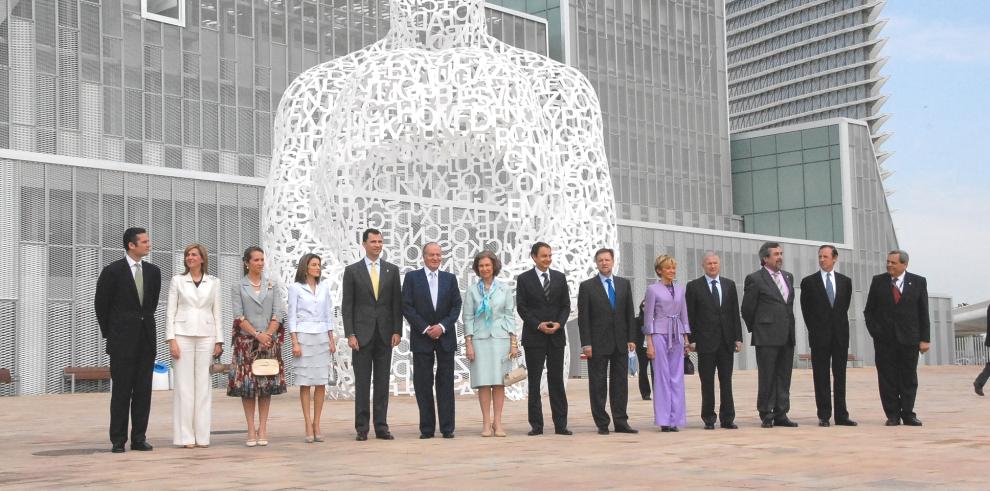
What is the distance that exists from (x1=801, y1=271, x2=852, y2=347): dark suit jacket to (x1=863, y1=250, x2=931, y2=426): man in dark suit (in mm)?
220

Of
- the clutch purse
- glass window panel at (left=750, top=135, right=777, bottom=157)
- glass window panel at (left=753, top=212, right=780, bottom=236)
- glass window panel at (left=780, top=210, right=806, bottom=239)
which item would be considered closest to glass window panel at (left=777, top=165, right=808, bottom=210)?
glass window panel at (left=780, top=210, right=806, bottom=239)

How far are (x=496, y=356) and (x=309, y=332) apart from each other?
153cm

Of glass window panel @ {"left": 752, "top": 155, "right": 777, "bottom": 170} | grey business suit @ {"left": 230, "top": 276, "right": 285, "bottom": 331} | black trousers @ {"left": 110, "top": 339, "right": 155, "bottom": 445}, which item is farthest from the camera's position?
glass window panel @ {"left": 752, "top": 155, "right": 777, "bottom": 170}

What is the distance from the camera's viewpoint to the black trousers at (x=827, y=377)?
1118 centimetres

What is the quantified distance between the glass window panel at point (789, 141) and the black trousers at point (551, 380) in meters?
48.2

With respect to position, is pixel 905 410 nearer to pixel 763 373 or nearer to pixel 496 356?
pixel 763 373

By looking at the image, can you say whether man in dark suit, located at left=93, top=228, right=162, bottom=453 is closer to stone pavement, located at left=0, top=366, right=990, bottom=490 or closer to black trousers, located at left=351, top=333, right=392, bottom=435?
stone pavement, located at left=0, top=366, right=990, bottom=490

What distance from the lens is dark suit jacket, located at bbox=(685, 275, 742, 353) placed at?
443 inches

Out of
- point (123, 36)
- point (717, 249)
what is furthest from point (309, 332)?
point (717, 249)

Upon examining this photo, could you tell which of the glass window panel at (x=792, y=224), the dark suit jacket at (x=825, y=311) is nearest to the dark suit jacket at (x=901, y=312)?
the dark suit jacket at (x=825, y=311)

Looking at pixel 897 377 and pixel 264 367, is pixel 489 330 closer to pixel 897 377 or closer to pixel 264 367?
pixel 264 367

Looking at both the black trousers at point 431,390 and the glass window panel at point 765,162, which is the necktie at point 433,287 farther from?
the glass window panel at point 765,162

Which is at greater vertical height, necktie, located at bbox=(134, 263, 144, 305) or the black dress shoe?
necktie, located at bbox=(134, 263, 144, 305)

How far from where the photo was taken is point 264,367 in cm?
985
